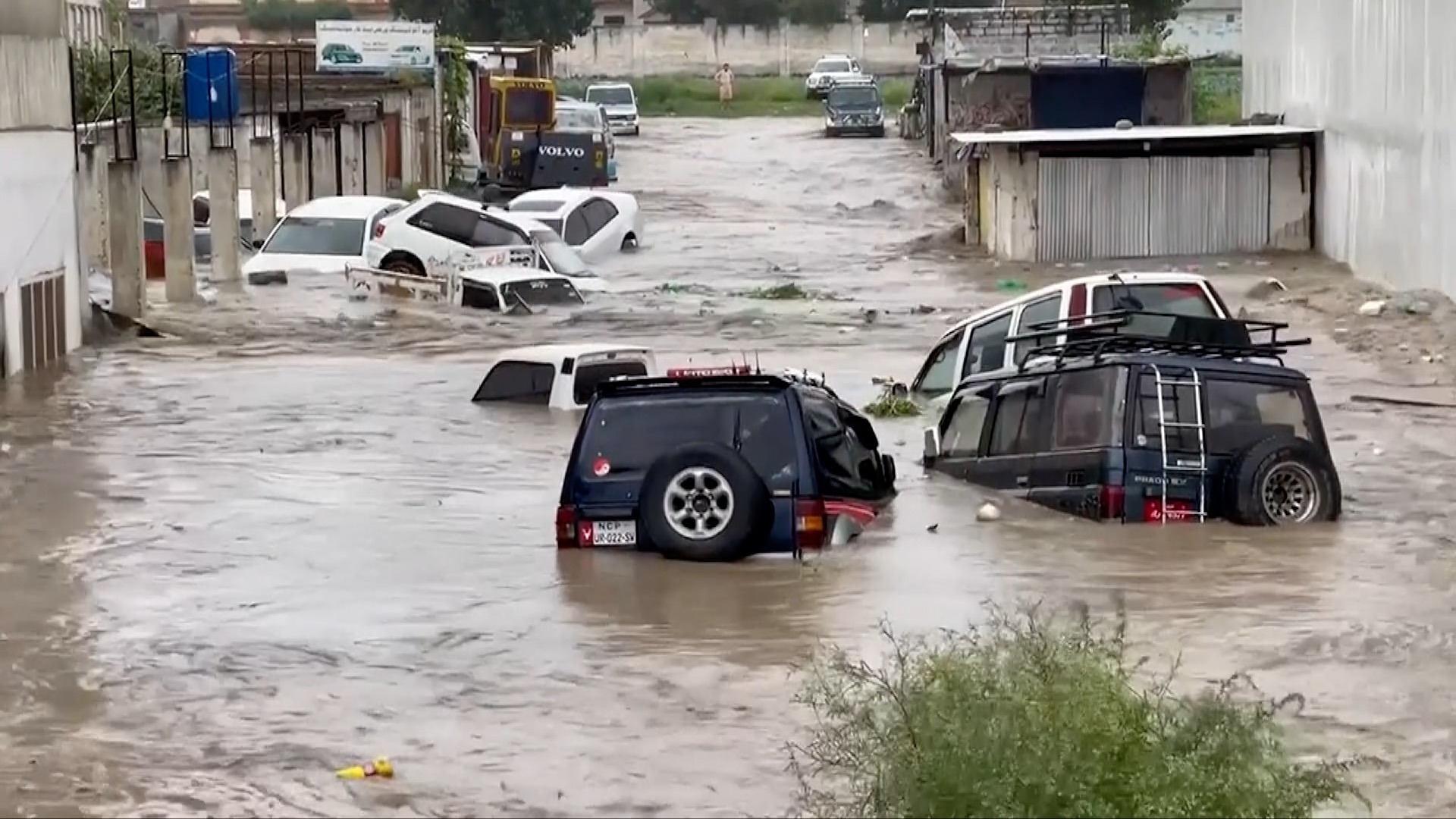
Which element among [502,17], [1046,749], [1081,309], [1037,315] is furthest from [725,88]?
[1046,749]

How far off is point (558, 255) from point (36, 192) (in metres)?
11.6

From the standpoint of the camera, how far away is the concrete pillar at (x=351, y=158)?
4638cm

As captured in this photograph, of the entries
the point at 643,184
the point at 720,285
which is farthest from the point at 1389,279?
the point at 643,184

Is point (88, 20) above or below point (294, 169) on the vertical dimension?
above

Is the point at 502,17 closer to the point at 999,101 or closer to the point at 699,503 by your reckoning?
the point at 999,101

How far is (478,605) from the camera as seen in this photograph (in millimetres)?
13703

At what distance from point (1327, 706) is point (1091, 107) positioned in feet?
148

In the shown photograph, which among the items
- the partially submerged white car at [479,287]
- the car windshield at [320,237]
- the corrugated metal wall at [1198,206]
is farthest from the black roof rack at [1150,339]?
the corrugated metal wall at [1198,206]

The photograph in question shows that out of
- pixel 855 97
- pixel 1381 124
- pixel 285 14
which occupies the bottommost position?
pixel 1381 124

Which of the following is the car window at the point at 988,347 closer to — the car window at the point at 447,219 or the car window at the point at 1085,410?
the car window at the point at 1085,410

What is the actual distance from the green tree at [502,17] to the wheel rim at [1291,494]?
71.5 meters

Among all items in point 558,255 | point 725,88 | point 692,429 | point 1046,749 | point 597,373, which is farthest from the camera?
point 725,88

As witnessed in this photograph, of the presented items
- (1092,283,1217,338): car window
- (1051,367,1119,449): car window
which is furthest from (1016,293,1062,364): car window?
(1051,367,1119,449): car window

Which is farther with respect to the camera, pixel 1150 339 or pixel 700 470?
pixel 1150 339
